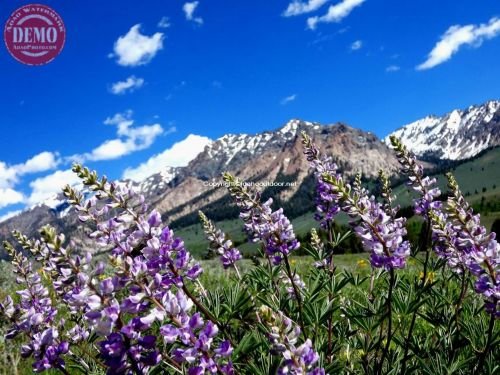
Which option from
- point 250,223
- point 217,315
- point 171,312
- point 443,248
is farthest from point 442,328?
point 171,312

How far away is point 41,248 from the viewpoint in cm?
436

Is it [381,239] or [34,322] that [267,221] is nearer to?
[381,239]

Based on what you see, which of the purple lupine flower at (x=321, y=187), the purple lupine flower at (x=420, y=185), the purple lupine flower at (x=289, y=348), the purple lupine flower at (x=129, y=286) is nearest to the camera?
the purple lupine flower at (x=289, y=348)

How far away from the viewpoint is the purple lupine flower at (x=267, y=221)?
4.68 m

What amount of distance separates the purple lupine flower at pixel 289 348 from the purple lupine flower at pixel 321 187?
315cm

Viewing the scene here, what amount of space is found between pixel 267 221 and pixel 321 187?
1.35 meters

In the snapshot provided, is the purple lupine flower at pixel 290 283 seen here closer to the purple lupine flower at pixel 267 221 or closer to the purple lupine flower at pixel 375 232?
the purple lupine flower at pixel 267 221

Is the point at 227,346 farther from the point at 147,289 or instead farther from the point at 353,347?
the point at 353,347

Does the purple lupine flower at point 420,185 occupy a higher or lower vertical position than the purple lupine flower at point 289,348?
higher

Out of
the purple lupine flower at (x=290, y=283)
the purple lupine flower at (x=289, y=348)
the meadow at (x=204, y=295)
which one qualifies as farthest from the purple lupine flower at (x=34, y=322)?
the purple lupine flower at (x=290, y=283)

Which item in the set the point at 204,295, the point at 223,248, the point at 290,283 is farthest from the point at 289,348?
the point at 223,248

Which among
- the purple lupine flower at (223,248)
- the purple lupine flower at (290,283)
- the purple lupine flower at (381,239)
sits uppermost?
the purple lupine flower at (223,248)

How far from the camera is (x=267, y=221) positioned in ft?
Result: 15.4

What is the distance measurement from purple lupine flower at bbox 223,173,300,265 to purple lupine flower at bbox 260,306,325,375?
6.93 feet
